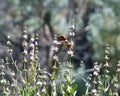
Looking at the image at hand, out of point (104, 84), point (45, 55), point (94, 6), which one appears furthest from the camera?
point (94, 6)

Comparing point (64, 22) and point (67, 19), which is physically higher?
point (67, 19)

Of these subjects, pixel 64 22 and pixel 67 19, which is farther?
pixel 67 19

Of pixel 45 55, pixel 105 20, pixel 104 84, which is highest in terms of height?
pixel 105 20

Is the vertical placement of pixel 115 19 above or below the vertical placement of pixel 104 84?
above

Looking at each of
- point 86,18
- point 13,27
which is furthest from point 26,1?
point 86,18

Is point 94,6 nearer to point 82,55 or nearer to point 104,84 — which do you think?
point 82,55

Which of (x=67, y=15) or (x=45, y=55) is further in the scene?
(x=67, y=15)

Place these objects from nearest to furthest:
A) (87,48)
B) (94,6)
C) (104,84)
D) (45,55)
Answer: (104,84) < (45,55) < (94,6) < (87,48)

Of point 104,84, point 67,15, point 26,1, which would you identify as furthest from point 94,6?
point 104,84

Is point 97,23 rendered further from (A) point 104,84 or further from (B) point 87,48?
(A) point 104,84
